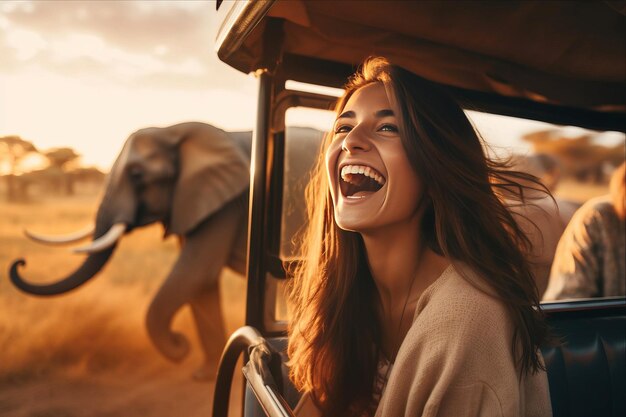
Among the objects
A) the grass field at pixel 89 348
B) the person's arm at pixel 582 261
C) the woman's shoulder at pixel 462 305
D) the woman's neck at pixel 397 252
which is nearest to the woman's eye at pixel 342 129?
the woman's neck at pixel 397 252

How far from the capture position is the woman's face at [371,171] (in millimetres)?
910

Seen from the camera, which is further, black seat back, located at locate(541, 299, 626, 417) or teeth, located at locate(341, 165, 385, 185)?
black seat back, located at locate(541, 299, 626, 417)

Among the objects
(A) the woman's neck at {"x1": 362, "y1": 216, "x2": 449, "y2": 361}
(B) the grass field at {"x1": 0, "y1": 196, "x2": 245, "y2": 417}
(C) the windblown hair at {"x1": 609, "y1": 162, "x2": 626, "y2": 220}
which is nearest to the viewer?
(A) the woman's neck at {"x1": 362, "y1": 216, "x2": 449, "y2": 361}

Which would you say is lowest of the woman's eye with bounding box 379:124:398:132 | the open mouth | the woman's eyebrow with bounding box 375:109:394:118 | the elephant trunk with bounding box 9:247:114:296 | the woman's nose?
the elephant trunk with bounding box 9:247:114:296

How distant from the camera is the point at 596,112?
168 centimetres

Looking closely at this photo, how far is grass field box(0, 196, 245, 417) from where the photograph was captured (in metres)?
3.86

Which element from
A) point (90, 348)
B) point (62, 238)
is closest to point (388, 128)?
point (62, 238)

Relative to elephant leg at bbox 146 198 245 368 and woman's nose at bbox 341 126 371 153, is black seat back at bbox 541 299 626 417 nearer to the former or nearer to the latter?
woman's nose at bbox 341 126 371 153

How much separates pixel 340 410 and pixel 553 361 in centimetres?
58

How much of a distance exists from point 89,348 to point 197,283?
2742 millimetres

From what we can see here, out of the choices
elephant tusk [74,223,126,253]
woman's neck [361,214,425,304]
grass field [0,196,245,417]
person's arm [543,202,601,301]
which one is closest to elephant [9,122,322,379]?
elephant tusk [74,223,126,253]

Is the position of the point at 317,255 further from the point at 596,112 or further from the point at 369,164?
the point at 596,112

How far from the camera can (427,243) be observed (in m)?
1.00

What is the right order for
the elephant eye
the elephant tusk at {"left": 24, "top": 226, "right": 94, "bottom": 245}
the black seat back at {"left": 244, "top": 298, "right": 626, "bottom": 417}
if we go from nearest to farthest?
the black seat back at {"left": 244, "top": 298, "right": 626, "bottom": 417}
the elephant eye
the elephant tusk at {"left": 24, "top": 226, "right": 94, "bottom": 245}
